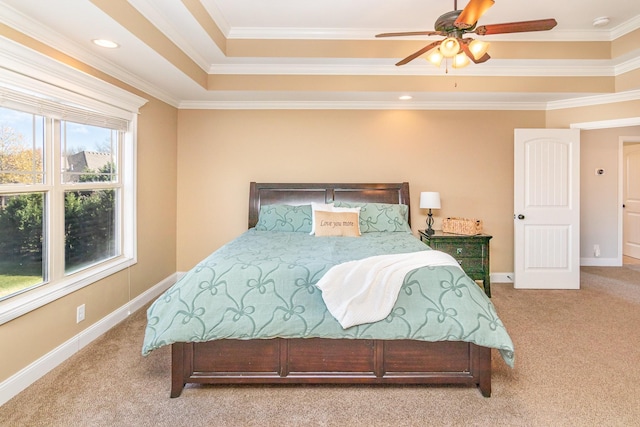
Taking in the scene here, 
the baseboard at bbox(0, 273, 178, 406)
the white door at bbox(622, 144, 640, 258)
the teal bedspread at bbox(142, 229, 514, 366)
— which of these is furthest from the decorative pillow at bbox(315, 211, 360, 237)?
the white door at bbox(622, 144, 640, 258)

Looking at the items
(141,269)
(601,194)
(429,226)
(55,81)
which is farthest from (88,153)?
(601,194)

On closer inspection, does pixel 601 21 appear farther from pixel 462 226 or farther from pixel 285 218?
pixel 285 218

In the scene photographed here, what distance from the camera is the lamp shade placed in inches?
158

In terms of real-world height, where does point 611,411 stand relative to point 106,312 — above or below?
below

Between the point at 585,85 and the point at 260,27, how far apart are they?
355cm

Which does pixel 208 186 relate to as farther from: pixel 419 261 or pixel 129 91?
pixel 419 261

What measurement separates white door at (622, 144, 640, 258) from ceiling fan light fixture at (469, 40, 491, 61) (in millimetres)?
5129

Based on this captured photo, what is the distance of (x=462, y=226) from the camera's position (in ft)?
13.2

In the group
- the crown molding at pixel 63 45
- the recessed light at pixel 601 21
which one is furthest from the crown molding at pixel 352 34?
the crown molding at pixel 63 45

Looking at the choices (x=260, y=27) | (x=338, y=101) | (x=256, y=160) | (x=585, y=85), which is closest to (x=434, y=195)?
(x=338, y=101)

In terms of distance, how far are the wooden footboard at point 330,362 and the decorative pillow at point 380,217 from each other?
1773 millimetres

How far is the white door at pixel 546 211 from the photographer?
414cm

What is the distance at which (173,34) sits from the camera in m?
2.85

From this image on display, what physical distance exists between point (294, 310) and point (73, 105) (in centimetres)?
224
